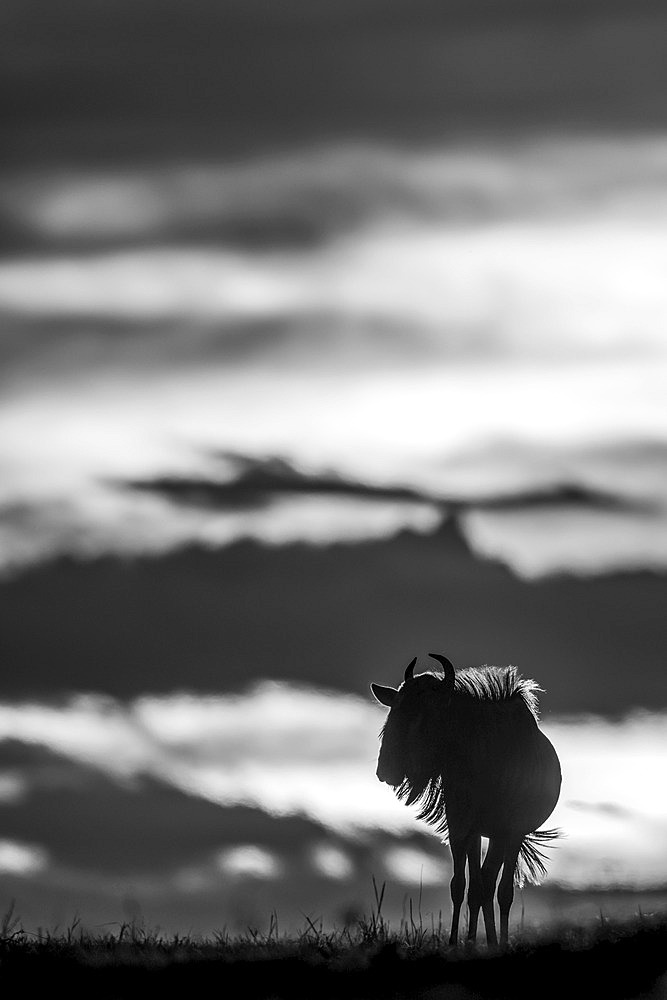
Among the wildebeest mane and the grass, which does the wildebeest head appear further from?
the grass

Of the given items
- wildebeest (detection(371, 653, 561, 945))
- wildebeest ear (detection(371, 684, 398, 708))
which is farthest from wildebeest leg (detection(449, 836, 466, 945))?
wildebeest ear (detection(371, 684, 398, 708))

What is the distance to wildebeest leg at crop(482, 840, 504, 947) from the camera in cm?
1599

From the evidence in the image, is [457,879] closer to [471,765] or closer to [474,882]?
[474,882]

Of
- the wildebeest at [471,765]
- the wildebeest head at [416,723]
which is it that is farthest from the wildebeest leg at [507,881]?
the wildebeest head at [416,723]

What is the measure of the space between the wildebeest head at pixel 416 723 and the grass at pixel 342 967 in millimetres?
3014

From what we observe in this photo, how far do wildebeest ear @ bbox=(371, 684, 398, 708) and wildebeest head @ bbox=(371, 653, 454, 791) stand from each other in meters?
0.08

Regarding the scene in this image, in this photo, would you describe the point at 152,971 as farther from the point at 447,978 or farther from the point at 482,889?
the point at 482,889

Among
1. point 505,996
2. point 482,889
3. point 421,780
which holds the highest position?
point 421,780

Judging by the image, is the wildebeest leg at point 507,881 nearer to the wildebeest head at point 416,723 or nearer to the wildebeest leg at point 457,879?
the wildebeest leg at point 457,879

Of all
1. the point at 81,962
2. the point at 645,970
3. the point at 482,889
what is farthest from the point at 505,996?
the point at 482,889

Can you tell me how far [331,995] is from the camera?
37.6 ft

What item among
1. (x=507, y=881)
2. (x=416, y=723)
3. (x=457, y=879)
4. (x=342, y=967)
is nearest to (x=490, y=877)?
(x=507, y=881)

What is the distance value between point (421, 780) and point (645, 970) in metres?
4.99

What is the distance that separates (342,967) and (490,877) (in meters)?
4.65
